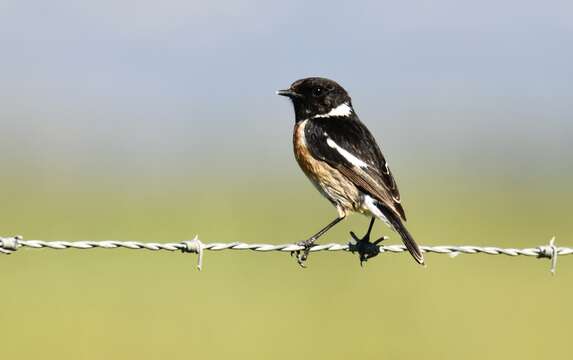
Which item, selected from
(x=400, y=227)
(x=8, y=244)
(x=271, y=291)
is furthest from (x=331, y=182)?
(x=271, y=291)

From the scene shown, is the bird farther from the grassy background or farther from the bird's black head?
the grassy background

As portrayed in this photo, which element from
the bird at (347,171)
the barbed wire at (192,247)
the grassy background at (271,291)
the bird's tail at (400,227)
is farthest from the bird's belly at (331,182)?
the grassy background at (271,291)

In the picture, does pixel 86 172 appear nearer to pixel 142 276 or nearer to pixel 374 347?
pixel 142 276

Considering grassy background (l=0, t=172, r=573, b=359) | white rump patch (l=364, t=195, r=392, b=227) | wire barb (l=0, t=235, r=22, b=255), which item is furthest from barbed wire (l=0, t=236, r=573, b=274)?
grassy background (l=0, t=172, r=573, b=359)

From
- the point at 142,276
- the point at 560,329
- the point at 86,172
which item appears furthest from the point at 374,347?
the point at 86,172

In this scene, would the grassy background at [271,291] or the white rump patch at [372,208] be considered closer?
the white rump patch at [372,208]

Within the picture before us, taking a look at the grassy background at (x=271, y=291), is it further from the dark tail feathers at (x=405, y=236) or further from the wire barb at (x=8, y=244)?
the wire barb at (x=8, y=244)

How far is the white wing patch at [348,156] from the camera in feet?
24.9

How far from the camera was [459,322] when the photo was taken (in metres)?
13.0

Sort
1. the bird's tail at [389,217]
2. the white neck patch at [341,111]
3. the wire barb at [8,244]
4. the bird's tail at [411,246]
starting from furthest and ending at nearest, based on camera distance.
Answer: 1. the white neck patch at [341,111]
2. the bird's tail at [389,217]
3. the bird's tail at [411,246]
4. the wire barb at [8,244]

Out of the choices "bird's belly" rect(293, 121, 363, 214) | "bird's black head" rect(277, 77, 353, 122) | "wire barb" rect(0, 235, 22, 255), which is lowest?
"wire barb" rect(0, 235, 22, 255)

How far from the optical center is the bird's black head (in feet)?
28.0

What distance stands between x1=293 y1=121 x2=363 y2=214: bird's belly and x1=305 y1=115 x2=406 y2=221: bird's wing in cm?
5

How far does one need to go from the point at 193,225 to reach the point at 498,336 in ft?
29.7
